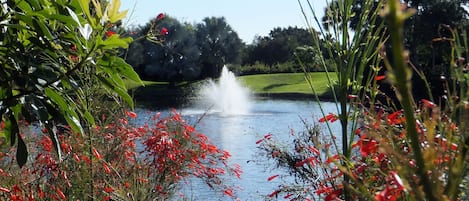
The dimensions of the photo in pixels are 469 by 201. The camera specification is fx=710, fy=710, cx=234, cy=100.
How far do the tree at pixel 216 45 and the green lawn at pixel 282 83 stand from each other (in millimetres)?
1896

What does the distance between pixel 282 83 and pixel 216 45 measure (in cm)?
552

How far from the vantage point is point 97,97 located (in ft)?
17.9

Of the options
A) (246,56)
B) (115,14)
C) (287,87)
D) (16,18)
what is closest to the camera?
(115,14)

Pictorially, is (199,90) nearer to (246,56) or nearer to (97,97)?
(246,56)

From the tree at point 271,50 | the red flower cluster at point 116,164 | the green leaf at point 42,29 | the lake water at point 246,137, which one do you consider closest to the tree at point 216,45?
the tree at point 271,50

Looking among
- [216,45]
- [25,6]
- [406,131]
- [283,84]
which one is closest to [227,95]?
[283,84]

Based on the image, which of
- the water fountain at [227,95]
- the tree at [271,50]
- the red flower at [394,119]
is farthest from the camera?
the tree at [271,50]

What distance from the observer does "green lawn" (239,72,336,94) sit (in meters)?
44.0

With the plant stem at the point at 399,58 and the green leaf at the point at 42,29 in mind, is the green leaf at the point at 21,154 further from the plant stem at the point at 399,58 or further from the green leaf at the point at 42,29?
the plant stem at the point at 399,58

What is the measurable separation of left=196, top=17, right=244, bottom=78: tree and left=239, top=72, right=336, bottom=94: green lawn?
74.6 inches

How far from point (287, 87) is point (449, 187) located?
46.2 metres

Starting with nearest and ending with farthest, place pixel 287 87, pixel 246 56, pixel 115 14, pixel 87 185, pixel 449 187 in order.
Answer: pixel 449 187 < pixel 115 14 < pixel 87 185 < pixel 287 87 < pixel 246 56

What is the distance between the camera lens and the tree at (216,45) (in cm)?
4991

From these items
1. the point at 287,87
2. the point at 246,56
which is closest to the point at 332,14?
the point at 287,87
